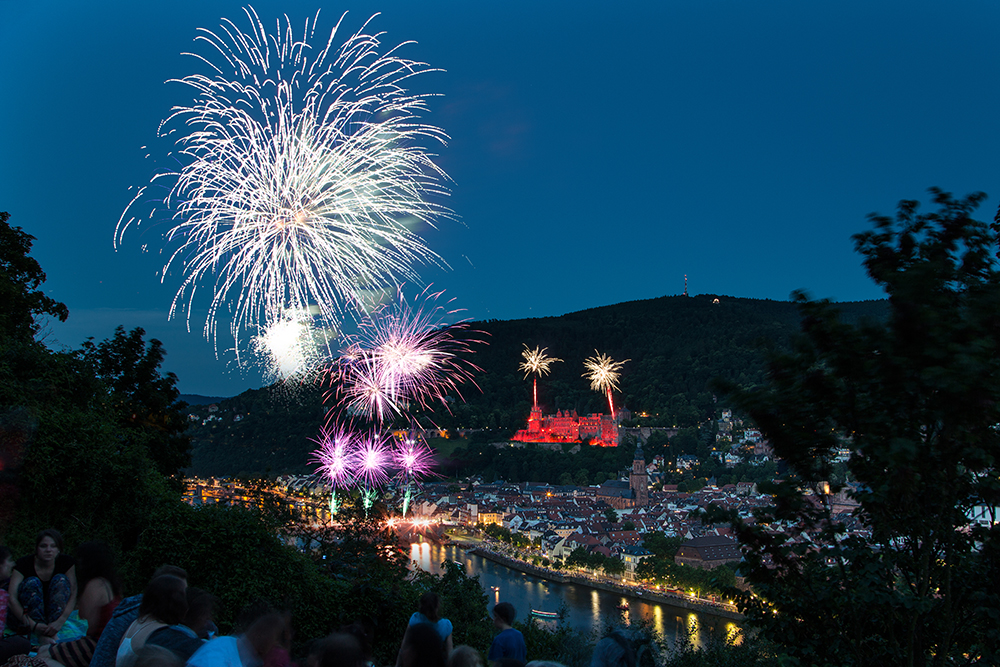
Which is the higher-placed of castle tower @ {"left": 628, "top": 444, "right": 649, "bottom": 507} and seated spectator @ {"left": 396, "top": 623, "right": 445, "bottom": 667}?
seated spectator @ {"left": 396, "top": 623, "right": 445, "bottom": 667}

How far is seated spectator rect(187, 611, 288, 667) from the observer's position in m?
1.84

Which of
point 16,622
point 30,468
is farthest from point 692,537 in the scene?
point 16,622

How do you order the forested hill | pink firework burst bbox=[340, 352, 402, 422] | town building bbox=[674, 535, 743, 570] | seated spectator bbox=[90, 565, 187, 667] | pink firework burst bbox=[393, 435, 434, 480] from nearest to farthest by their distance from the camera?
1. seated spectator bbox=[90, 565, 187, 667]
2. pink firework burst bbox=[340, 352, 402, 422]
3. pink firework burst bbox=[393, 435, 434, 480]
4. town building bbox=[674, 535, 743, 570]
5. the forested hill

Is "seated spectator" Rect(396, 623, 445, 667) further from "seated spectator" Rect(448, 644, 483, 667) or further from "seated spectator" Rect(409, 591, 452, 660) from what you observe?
"seated spectator" Rect(409, 591, 452, 660)

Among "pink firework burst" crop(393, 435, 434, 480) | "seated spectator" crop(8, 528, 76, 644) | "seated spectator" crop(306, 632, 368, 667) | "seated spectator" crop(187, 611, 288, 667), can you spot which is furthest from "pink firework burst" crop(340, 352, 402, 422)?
"seated spectator" crop(306, 632, 368, 667)

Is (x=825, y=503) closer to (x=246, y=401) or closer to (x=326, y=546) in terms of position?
(x=326, y=546)

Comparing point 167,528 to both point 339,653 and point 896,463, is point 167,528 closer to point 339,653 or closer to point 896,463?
point 339,653

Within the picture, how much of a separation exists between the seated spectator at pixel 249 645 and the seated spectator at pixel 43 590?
1355 millimetres

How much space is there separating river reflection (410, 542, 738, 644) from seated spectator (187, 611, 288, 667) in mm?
15970

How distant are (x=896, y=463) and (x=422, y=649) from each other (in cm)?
174

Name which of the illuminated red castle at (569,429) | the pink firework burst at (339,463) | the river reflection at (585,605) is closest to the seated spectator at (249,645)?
the pink firework burst at (339,463)

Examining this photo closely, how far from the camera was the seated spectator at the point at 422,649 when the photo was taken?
6.73 ft

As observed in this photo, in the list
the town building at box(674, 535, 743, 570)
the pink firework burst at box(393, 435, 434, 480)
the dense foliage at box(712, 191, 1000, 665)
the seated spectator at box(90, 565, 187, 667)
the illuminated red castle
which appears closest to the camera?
the seated spectator at box(90, 565, 187, 667)

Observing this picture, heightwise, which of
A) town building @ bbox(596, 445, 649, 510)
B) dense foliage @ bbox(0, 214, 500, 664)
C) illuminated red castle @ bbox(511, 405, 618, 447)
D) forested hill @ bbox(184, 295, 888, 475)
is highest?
forested hill @ bbox(184, 295, 888, 475)
